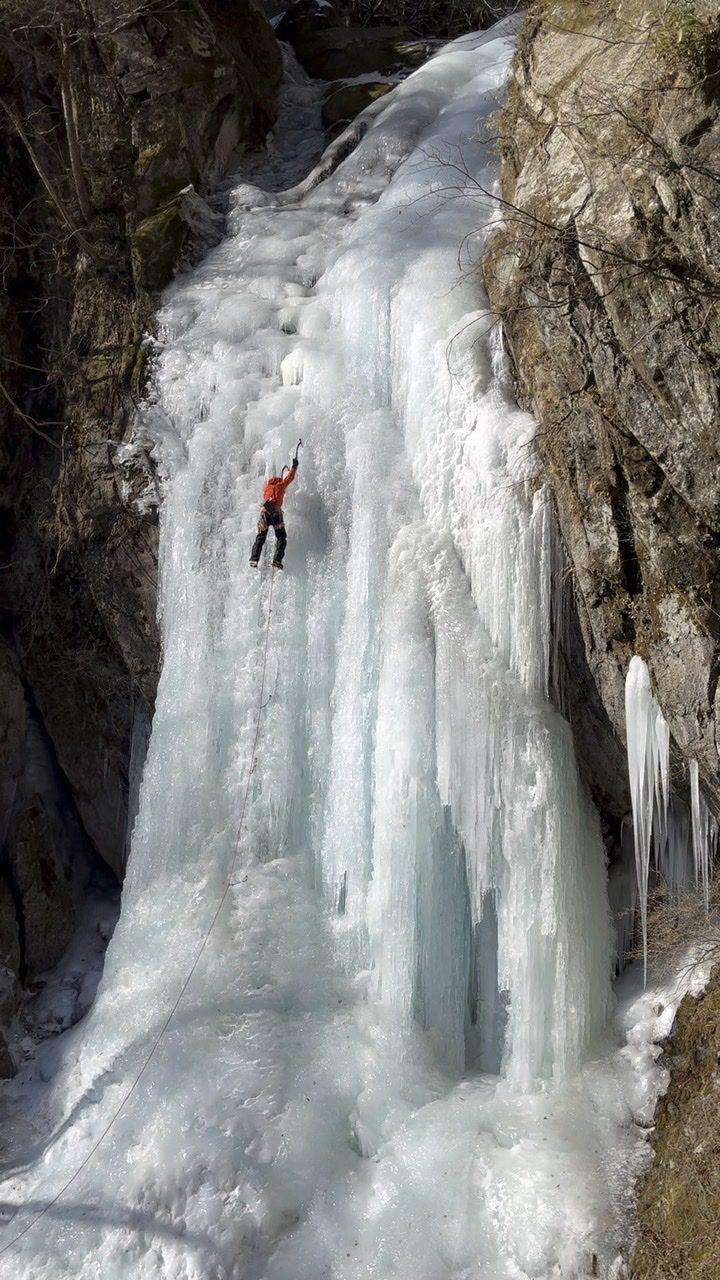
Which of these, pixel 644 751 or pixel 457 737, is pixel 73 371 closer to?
pixel 457 737

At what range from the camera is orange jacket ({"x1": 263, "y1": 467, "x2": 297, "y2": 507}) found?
872 centimetres

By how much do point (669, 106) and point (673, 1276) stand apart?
692cm

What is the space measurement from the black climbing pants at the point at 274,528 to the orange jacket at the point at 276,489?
0.07 metres

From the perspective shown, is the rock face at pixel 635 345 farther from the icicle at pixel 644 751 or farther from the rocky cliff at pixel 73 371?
the rocky cliff at pixel 73 371

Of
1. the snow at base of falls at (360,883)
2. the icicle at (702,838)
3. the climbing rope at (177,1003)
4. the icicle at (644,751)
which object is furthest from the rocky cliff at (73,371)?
the icicle at (702,838)

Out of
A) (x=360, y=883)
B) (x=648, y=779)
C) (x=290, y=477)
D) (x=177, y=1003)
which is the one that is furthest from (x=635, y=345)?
(x=177, y=1003)

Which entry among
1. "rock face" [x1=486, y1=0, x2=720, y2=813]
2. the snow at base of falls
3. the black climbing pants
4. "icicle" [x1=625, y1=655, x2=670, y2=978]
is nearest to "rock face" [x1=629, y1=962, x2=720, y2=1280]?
the snow at base of falls

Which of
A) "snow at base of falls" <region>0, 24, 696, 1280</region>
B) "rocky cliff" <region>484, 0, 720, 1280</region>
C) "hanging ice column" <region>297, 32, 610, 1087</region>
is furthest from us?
"hanging ice column" <region>297, 32, 610, 1087</region>

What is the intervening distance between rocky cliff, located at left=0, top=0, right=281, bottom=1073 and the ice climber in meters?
2.10

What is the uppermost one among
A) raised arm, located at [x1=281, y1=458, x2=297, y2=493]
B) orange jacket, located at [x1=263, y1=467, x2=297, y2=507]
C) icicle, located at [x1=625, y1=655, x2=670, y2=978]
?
raised arm, located at [x1=281, y1=458, x2=297, y2=493]

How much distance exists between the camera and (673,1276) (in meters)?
6.23

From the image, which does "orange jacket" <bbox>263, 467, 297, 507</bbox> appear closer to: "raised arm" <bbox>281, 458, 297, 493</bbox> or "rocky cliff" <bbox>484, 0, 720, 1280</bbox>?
"raised arm" <bbox>281, 458, 297, 493</bbox>

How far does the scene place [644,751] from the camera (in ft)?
22.8

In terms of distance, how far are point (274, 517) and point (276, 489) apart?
237mm
